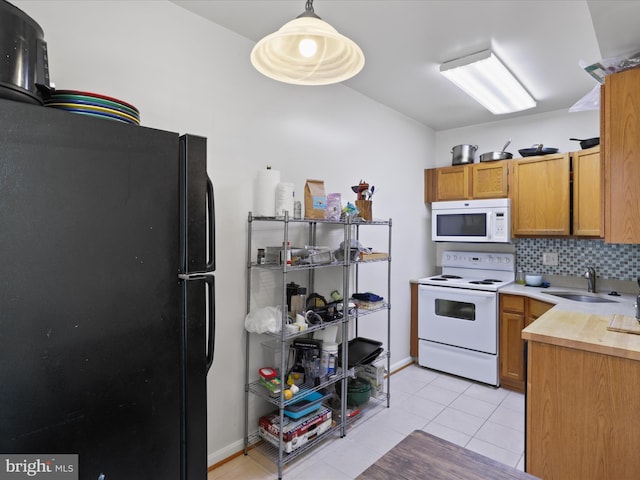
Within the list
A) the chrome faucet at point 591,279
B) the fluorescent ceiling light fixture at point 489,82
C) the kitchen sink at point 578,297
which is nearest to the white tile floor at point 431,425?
the kitchen sink at point 578,297

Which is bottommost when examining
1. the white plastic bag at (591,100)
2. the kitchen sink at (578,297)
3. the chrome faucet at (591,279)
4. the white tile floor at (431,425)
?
the white tile floor at (431,425)

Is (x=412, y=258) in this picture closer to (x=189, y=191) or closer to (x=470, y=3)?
(x=470, y=3)

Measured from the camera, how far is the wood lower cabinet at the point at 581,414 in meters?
1.43

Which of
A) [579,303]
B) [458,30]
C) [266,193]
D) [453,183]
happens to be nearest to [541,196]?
[453,183]

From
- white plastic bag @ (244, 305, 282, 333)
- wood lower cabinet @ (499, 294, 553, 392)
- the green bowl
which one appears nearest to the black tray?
the green bowl

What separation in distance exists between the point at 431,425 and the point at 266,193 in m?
2.08

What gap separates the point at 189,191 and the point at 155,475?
867mm

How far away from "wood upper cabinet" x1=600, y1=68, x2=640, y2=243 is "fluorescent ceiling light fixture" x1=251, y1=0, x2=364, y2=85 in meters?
1.43

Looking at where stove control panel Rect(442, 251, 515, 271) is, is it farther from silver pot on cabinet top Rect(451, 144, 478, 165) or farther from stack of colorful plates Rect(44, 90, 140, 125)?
stack of colorful plates Rect(44, 90, 140, 125)

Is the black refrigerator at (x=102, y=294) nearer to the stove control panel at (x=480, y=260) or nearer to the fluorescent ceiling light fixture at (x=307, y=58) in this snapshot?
the fluorescent ceiling light fixture at (x=307, y=58)

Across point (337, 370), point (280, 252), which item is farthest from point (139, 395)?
point (337, 370)

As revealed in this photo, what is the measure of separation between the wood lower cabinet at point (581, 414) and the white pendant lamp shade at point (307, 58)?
1.56m

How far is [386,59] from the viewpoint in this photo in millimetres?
2463

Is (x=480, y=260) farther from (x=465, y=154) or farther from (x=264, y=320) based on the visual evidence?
(x=264, y=320)
